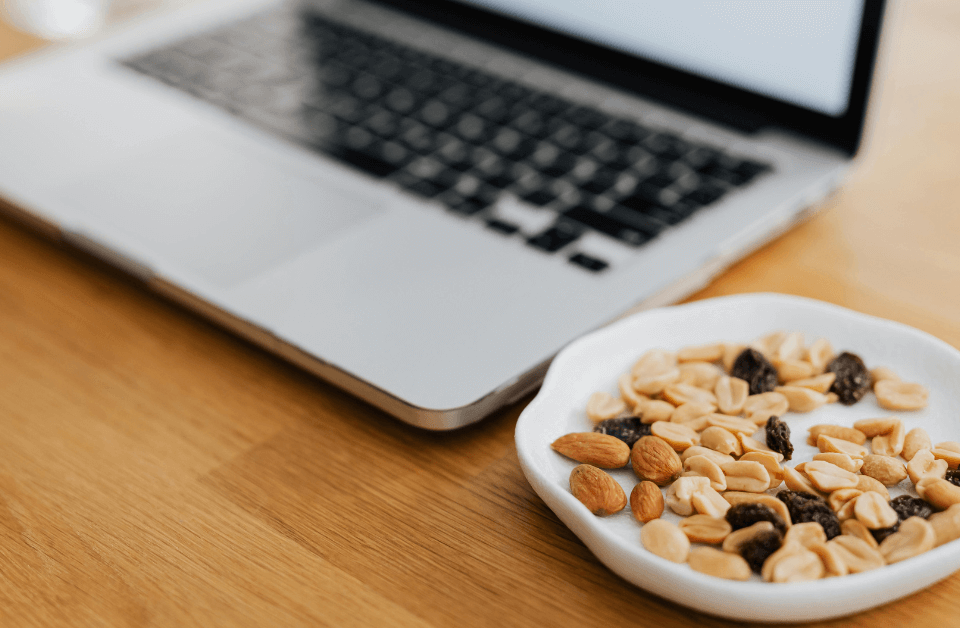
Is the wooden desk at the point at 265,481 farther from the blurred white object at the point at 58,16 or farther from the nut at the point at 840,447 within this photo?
the blurred white object at the point at 58,16

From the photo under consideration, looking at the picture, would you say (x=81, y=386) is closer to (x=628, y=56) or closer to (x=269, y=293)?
(x=269, y=293)

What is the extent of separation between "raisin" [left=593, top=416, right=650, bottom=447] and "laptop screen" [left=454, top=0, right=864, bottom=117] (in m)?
0.29

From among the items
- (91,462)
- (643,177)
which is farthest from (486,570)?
(643,177)

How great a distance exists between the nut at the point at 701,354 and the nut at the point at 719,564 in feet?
0.42

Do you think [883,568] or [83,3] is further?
[83,3]

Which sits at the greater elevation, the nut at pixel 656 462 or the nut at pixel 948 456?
the nut at pixel 948 456

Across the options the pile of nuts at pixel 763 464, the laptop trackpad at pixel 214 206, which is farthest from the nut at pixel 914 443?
the laptop trackpad at pixel 214 206

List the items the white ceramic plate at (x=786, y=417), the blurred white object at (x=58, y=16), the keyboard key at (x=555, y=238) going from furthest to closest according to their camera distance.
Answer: the blurred white object at (x=58, y=16) < the keyboard key at (x=555, y=238) < the white ceramic plate at (x=786, y=417)

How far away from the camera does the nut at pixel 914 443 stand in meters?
0.38

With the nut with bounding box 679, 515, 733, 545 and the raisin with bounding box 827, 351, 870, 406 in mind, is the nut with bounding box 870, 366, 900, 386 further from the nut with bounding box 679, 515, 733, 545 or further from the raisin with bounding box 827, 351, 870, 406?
the nut with bounding box 679, 515, 733, 545

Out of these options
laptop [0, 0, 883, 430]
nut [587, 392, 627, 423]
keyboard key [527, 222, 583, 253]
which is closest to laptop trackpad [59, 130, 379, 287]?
laptop [0, 0, 883, 430]

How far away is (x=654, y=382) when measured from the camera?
424 millimetres

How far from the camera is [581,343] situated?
1.44 feet

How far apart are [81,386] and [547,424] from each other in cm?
26
